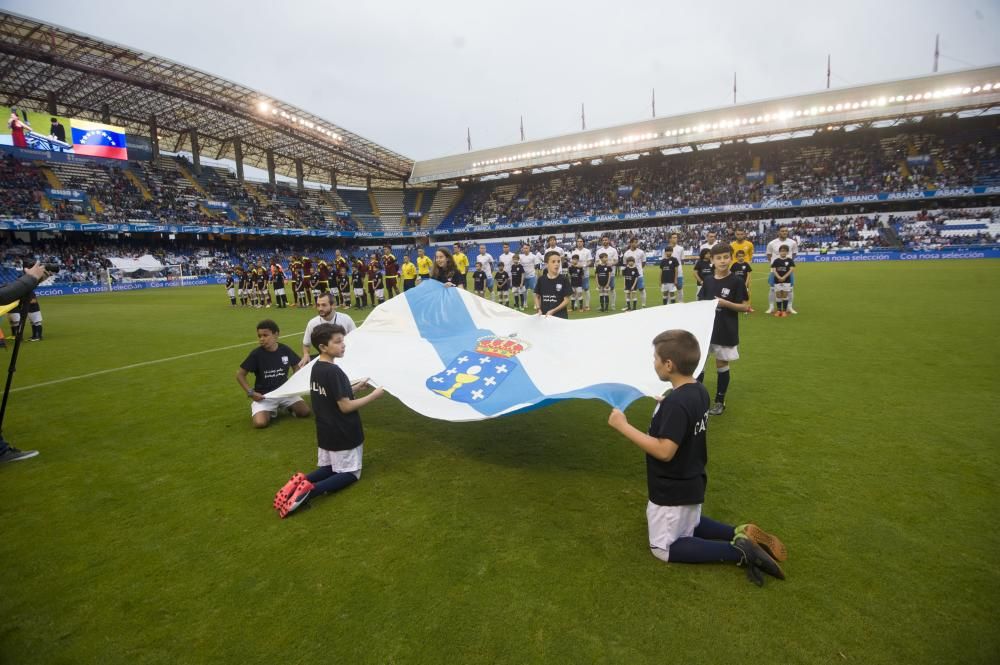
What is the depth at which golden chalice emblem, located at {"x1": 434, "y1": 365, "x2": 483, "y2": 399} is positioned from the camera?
4336 millimetres

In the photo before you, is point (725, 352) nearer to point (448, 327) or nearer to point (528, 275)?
point (448, 327)

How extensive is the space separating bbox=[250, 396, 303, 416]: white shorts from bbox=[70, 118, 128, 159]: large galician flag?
127 feet

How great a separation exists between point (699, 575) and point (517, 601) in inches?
44.7

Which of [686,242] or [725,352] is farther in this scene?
[686,242]

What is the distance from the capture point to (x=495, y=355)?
4.87 meters

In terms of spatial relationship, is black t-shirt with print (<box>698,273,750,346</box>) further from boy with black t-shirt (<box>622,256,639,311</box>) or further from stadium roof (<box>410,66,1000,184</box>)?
stadium roof (<box>410,66,1000,184</box>)

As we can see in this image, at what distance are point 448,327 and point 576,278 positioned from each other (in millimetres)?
8485

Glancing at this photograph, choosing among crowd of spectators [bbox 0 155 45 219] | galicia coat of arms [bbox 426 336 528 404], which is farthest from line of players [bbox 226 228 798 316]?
crowd of spectators [bbox 0 155 45 219]

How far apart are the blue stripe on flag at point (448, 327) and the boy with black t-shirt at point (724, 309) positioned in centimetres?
229

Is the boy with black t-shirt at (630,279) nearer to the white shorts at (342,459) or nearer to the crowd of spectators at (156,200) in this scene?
the white shorts at (342,459)

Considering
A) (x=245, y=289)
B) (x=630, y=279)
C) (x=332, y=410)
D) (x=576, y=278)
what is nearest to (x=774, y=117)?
(x=630, y=279)

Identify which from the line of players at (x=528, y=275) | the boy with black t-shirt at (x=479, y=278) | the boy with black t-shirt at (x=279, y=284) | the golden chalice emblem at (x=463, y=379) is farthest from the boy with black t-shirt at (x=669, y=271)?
the boy with black t-shirt at (x=279, y=284)

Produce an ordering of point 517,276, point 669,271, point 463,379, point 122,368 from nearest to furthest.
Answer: point 463,379
point 122,368
point 669,271
point 517,276

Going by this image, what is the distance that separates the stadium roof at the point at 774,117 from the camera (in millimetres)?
31766
